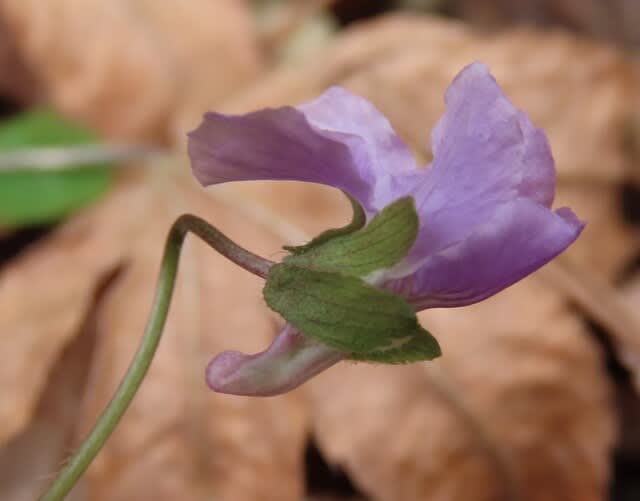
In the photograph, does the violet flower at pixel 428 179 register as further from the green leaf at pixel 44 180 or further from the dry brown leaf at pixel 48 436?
the green leaf at pixel 44 180

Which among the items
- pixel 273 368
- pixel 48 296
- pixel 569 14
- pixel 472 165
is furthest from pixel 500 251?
pixel 569 14

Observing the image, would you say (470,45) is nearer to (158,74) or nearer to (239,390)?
(158,74)

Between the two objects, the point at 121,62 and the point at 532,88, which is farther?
the point at 121,62

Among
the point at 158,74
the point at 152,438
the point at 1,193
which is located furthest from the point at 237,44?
the point at 152,438

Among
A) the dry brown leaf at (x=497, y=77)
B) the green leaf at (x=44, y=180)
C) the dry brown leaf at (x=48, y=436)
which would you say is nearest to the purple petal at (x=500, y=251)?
the dry brown leaf at (x=48, y=436)

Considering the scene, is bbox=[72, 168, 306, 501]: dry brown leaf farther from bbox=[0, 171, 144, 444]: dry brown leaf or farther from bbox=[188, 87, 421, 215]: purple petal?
bbox=[188, 87, 421, 215]: purple petal

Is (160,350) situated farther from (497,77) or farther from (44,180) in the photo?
(497,77)

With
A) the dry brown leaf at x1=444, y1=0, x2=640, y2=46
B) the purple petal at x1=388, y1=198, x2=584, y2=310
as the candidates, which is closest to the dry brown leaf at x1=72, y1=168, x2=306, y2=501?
the purple petal at x1=388, y1=198, x2=584, y2=310
